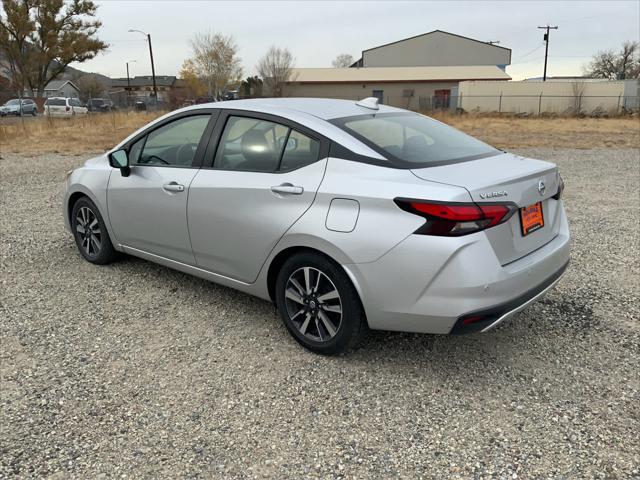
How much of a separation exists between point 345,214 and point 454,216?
2.01 feet

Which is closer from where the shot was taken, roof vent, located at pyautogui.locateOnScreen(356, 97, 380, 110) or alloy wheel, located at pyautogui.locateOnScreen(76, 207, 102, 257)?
roof vent, located at pyautogui.locateOnScreen(356, 97, 380, 110)

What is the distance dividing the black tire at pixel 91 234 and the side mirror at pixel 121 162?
0.62 m

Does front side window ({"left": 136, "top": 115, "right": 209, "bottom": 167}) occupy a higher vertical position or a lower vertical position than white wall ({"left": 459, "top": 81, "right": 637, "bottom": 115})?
lower

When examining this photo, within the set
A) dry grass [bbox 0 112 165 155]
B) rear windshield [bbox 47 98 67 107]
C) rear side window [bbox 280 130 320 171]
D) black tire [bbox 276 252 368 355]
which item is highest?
rear windshield [bbox 47 98 67 107]

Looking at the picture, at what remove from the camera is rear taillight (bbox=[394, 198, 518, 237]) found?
2.65 metres

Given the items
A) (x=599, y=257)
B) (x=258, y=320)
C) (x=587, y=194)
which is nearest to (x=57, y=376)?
(x=258, y=320)

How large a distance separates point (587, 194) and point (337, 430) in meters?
7.57

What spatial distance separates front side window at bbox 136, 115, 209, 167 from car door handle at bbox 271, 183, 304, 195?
95 cm

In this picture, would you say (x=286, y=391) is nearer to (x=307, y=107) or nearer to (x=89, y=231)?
(x=307, y=107)

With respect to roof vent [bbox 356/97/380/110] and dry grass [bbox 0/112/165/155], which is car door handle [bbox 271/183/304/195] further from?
dry grass [bbox 0/112/165/155]

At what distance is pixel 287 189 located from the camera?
322cm

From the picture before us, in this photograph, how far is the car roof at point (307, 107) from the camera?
11.7ft

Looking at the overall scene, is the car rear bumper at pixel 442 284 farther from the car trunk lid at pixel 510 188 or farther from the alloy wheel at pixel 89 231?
Answer: the alloy wheel at pixel 89 231

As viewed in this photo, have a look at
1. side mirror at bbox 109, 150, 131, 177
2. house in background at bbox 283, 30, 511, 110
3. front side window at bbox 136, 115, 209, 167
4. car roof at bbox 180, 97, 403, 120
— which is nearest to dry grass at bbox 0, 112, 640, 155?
side mirror at bbox 109, 150, 131, 177
